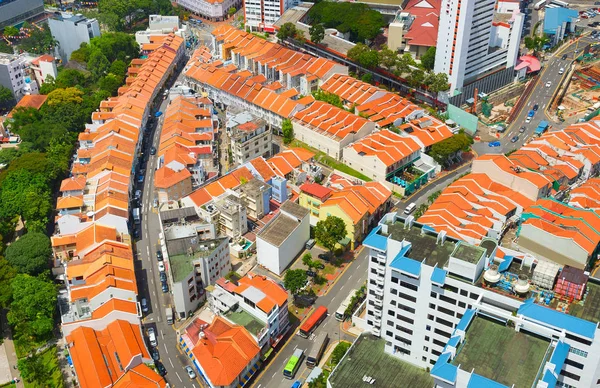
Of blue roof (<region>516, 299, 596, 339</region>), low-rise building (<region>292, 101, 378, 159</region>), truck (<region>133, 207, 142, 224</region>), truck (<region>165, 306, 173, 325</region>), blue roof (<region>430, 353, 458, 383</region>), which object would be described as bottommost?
truck (<region>165, 306, 173, 325</region>)

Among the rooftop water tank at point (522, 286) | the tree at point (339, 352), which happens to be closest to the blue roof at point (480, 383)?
the rooftop water tank at point (522, 286)

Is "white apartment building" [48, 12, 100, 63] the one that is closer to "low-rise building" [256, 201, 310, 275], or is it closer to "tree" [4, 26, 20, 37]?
"tree" [4, 26, 20, 37]

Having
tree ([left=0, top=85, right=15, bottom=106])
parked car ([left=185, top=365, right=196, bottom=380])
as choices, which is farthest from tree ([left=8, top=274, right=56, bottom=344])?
tree ([left=0, top=85, right=15, bottom=106])

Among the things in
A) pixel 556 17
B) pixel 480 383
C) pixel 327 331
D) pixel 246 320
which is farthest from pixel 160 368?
pixel 556 17

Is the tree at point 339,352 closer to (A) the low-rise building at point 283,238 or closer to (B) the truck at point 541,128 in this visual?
(A) the low-rise building at point 283,238

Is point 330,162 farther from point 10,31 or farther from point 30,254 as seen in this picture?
point 10,31
